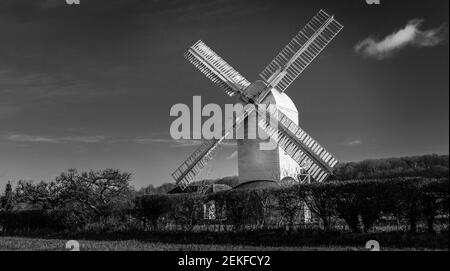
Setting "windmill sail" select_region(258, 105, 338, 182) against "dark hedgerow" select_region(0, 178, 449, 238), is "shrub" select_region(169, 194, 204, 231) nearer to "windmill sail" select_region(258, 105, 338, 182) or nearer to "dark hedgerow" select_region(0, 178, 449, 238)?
"dark hedgerow" select_region(0, 178, 449, 238)

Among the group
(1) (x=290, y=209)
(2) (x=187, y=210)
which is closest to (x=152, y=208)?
(2) (x=187, y=210)

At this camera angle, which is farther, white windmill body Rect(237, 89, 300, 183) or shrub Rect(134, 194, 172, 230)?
white windmill body Rect(237, 89, 300, 183)

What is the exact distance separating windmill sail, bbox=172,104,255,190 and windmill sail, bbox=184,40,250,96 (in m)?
1.32

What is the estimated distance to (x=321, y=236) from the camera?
11688 millimetres

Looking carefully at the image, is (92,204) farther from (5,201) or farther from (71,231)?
(5,201)

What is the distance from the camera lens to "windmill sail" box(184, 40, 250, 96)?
19.6m

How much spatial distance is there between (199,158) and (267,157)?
113 inches

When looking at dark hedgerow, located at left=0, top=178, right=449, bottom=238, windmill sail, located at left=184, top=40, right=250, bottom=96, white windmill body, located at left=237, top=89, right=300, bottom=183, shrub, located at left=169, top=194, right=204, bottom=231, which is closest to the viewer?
dark hedgerow, located at left=0, top=178, right=449, bottom=238

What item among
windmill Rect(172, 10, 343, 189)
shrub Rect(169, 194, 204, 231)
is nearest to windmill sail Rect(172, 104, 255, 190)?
windmill Rect(172, 10, 343, 189)

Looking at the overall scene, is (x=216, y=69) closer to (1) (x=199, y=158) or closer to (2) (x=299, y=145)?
(1) (x=199, y=158)

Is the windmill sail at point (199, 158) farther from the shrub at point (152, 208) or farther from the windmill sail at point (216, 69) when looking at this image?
the shrub at point (152, 208)

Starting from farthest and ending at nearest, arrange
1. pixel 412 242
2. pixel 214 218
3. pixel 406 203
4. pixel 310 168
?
pixel 310 168, pixel 214 218, pixel 406 203, pixel 412 242
